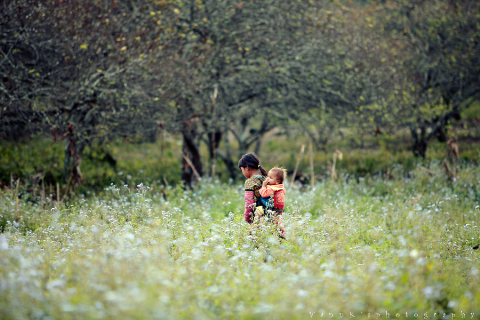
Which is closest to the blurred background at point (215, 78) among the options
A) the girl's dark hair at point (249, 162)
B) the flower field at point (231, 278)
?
the girl's dark hair at point (249, 162)

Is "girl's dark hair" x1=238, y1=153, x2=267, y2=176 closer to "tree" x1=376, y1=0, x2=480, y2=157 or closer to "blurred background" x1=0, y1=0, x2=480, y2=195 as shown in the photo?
"blurred background" x1=0, y1=0, x2=480, y2=195

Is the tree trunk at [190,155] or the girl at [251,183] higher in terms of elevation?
the girl at [251,183]

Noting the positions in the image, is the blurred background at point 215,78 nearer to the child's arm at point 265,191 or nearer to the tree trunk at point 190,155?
the tree trunk at point 190,155

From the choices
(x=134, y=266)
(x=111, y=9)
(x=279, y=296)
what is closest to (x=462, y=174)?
(x=279, y=296)

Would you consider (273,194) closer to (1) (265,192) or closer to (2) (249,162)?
(1) (265,192)

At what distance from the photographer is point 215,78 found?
35.2 ft

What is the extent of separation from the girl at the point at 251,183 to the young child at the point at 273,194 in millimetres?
105

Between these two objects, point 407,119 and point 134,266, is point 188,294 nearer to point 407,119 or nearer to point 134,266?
point 134,266

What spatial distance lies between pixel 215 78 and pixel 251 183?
642cm

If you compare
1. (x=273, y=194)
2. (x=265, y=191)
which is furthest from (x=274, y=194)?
(x=265, y=191)

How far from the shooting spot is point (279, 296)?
2854 mm

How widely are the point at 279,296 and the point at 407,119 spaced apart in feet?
33.6

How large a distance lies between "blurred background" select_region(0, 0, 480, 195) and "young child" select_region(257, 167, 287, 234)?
13.6 feet

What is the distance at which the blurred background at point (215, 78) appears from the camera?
27.1 ft
